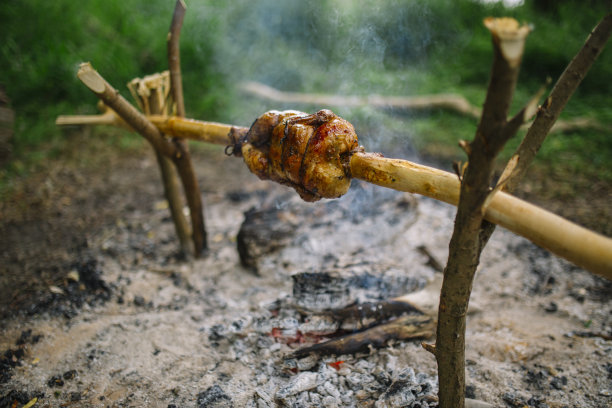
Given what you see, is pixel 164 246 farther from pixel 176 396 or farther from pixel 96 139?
pixel 96 139

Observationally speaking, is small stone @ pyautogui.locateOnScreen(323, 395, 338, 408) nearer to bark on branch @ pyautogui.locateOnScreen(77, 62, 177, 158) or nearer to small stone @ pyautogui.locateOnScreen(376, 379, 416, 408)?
small stone @ pyautogui.locateOnScreen(376, 379, 416, 408)

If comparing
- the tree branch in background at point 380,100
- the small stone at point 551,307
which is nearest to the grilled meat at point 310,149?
the small stone at point 551,307

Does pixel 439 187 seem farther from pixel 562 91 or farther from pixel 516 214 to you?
pixel 562 91

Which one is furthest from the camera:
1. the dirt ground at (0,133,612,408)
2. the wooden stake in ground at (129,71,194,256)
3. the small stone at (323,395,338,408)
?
the wooden stake in ground at (129,71,194,256)

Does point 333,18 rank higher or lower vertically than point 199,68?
higher

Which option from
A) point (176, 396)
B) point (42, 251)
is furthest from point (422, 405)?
point (42, 251)

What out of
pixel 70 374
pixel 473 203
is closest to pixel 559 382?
pixel 473 203

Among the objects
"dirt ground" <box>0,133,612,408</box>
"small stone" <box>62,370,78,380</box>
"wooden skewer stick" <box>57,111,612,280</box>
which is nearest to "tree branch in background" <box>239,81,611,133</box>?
"dirt ground" <box>0,133,612,408</box>
